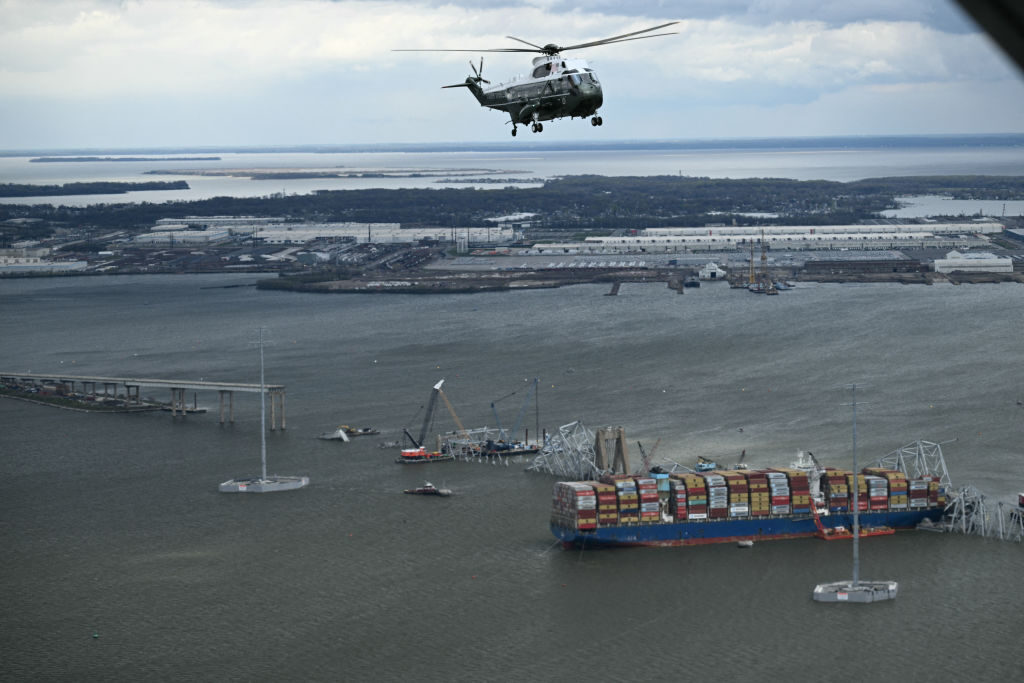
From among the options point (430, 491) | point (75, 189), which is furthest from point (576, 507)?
point (75, 189)

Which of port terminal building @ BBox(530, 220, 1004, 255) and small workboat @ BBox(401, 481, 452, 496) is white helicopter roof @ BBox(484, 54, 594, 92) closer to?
small workboat @ BBox(401, 481, 452, 496)

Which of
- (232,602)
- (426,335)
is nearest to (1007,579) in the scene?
(232,602)

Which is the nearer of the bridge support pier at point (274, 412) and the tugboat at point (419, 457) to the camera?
the tugboat at point (419, 457)

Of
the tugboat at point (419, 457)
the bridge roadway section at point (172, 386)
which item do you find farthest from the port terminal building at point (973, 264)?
the tugboat at point (419, 457)

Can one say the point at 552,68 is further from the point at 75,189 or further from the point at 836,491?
the point at 75,189

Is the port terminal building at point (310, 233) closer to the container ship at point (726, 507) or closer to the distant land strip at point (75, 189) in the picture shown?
the distant land strip at point (75, 189)

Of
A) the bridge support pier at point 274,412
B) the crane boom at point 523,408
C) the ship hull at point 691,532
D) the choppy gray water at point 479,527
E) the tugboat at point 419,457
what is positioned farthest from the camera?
the bridge support pier at point 274,412
